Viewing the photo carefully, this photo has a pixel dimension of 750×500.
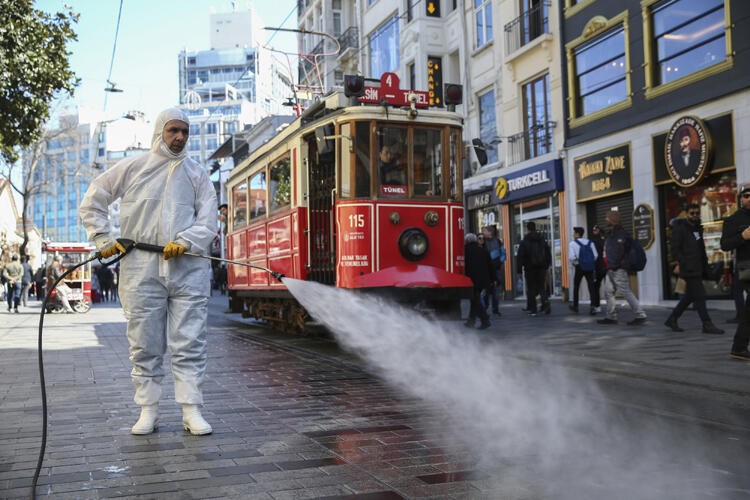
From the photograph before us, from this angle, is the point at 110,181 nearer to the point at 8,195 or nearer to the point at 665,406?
the point at 665,406

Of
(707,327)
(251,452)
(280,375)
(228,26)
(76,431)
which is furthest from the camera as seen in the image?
(228,26)

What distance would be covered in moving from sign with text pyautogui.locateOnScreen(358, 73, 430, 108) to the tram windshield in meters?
0.37

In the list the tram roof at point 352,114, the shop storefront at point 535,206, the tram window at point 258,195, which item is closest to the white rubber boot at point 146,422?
the tram roof at point 352,114

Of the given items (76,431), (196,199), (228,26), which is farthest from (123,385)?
(228,26)

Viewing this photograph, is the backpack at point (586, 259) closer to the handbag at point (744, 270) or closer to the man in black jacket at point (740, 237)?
the man in black jacket at point (740, 237)

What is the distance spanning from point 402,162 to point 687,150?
7.82 metres

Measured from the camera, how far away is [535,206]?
22.8 m

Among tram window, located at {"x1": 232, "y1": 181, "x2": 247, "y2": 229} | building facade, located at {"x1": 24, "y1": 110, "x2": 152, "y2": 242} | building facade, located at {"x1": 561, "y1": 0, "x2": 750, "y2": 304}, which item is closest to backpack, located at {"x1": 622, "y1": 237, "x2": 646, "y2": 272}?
building facade, located at {"x1": 561, "y1": 0, "x2": 750, "y2": 304}

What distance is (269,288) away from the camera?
45.0ft

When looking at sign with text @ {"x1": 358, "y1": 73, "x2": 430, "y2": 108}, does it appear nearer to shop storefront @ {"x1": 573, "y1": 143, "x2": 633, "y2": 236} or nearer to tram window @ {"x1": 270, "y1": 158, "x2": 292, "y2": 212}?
tram window @ {"x1": 270, "y1": 158, "x2": 292, "y2": 212}

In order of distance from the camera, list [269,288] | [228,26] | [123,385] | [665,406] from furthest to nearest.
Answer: [228,26], [269,288], [123,385], [665,406]

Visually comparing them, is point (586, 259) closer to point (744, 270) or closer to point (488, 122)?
point (744, 270)

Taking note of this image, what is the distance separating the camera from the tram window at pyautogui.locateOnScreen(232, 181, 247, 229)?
1565 centimetres

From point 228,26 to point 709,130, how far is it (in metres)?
160
